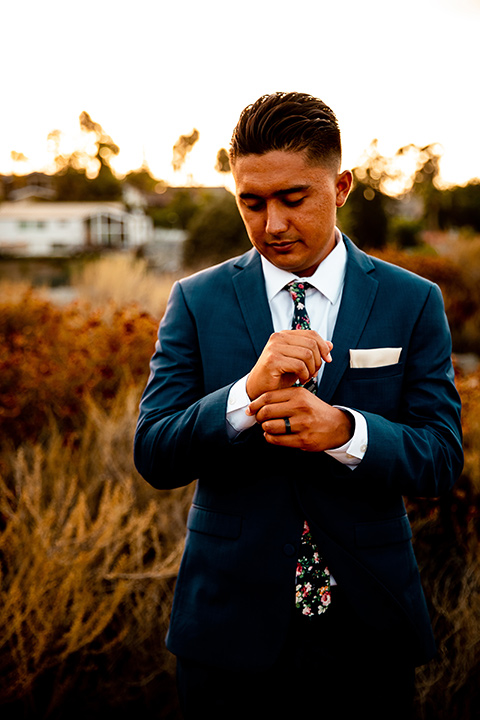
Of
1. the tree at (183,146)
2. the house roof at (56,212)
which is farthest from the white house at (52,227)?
the tree at (183,146)

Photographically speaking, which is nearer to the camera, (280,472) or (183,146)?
(280,472)

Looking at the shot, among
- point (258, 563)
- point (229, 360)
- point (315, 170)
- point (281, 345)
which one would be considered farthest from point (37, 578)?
A: point (315, 170)

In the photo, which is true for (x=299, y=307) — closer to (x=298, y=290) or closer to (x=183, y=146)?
(x=298, y=290)

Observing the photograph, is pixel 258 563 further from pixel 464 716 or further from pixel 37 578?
pixel 464 716

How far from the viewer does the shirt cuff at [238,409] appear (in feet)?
4.54

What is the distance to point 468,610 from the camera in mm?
2613

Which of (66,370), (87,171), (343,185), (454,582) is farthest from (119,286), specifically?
(87,171)

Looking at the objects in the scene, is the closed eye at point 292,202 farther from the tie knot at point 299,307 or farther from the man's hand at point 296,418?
the man's hand at point 296,418

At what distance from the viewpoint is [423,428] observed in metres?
1.47

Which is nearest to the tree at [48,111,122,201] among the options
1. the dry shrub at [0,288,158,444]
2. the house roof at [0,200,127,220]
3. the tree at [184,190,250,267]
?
the house roof at [0,200,127,220]

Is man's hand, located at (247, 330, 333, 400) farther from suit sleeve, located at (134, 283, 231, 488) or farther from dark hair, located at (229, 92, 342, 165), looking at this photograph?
dark hair, located at (229, 92, 342, 165)

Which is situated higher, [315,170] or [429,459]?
[315,170]

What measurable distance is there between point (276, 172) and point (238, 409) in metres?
0.59

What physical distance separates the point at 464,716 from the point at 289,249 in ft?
7.39
